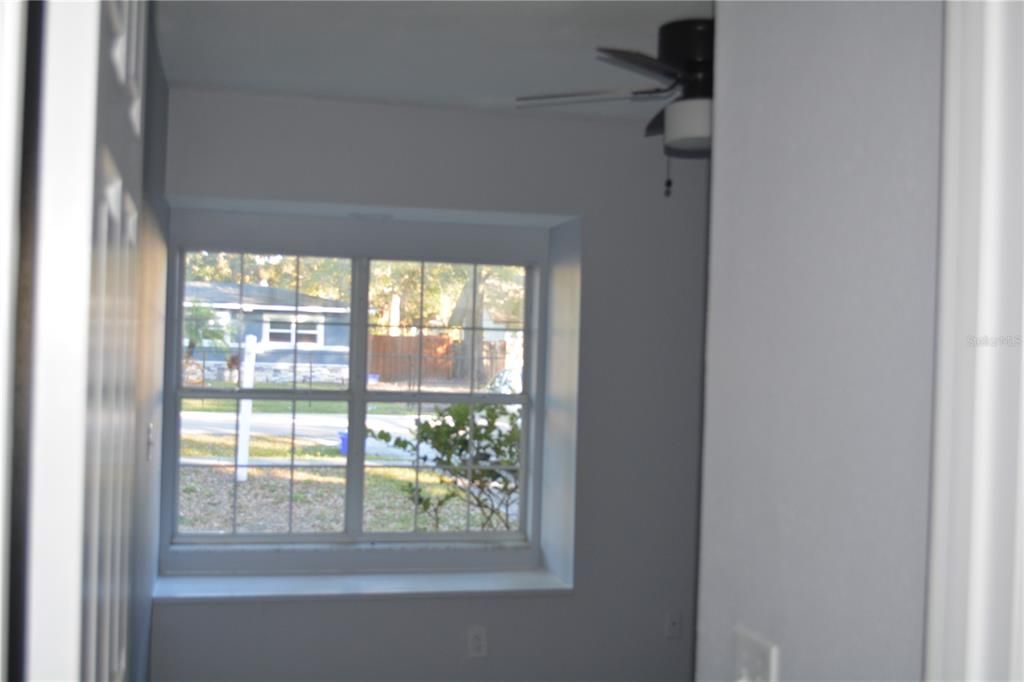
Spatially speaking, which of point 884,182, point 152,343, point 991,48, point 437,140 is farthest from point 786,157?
point 437,140

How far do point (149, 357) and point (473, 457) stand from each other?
2047 millimetres

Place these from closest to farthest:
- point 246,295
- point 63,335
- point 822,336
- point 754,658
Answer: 1. point 63,335
2. point 822,336
3. point 754,658
4. point 246,295

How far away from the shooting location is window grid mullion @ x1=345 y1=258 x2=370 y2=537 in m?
5.14

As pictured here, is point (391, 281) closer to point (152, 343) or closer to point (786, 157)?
point (152, 343)

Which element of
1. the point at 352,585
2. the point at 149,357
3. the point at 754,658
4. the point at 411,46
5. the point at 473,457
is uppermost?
the point at 411,46

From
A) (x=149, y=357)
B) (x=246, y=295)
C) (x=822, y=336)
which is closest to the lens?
(x=822, y=336)

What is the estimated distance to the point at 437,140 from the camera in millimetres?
4727

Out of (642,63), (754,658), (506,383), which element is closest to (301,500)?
(506,383)

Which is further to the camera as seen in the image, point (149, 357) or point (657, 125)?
point (149, 357)

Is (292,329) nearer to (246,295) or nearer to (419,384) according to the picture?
(246,295)

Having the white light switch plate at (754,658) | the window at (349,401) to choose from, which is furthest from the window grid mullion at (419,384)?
the white light switch plate at (754,658)

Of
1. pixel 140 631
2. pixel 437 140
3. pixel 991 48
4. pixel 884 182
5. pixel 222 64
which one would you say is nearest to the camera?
pixel 991 48

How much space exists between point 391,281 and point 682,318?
4.53 feet

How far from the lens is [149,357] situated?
3562mm
